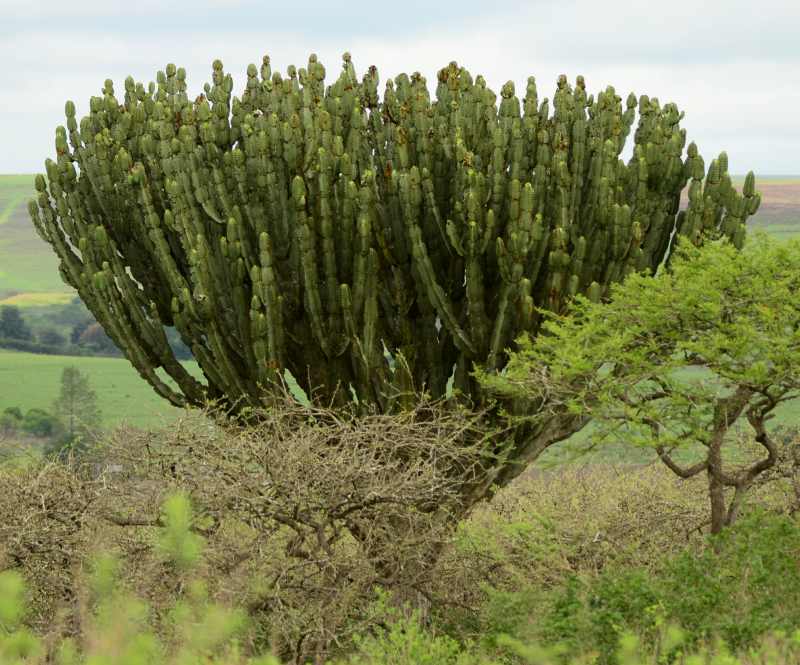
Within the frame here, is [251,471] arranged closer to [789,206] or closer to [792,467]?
[792,467]

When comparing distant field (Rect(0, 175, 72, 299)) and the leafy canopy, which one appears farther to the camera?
distant field (Rect(0, 175, 72, 299))

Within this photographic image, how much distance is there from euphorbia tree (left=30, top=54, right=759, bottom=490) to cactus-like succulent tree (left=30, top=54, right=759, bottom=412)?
3 centimetres

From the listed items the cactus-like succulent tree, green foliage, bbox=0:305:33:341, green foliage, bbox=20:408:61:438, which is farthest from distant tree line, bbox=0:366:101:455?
the cactus-like succulent tree

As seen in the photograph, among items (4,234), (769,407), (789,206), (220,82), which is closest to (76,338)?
(4,234)

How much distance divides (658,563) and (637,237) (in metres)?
3.51

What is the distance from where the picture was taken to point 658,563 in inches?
438

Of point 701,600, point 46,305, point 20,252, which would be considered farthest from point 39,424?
point 20,252

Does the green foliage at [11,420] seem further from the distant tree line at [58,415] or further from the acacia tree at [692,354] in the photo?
the acacia tree at [692,354]

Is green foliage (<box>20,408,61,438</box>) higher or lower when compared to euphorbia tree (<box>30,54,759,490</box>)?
lower

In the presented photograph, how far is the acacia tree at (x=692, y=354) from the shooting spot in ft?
33.4

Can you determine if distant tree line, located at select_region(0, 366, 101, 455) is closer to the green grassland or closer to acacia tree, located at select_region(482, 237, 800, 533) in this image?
the green grassland

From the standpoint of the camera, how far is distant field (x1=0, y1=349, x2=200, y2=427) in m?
54.8

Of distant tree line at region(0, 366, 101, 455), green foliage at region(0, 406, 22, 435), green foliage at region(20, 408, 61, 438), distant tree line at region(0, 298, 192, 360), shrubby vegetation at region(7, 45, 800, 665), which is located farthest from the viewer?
distant tree line at region(0, 298, 192, 360)

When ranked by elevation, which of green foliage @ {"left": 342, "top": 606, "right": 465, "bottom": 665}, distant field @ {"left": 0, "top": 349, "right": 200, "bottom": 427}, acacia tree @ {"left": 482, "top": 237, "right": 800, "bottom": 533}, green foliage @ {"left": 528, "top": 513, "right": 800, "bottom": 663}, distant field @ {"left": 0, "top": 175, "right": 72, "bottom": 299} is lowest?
distant field @ {"left": 0, "top": 349, "right": 200, "bottom": 427}
